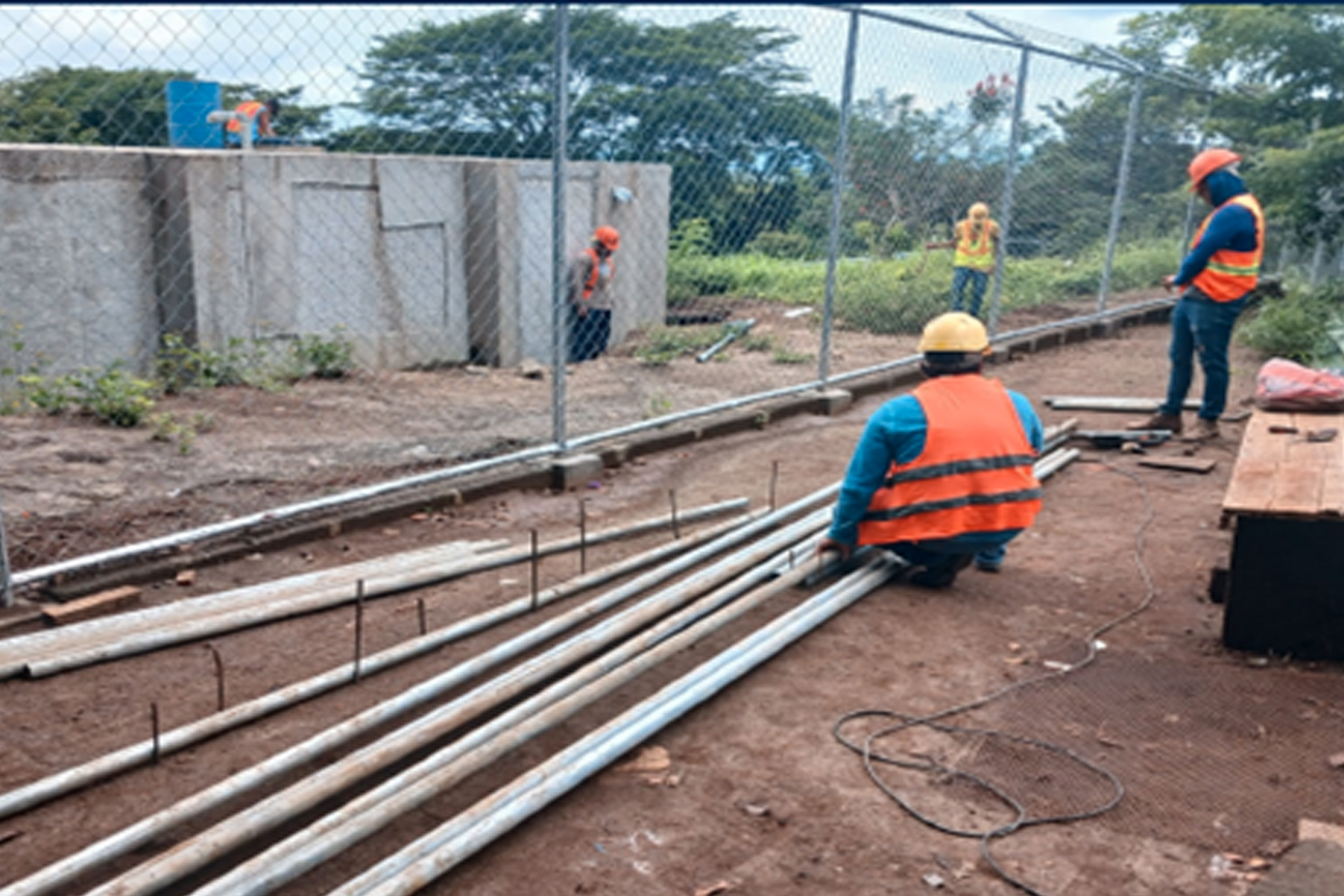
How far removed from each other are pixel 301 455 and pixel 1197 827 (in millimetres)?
5428

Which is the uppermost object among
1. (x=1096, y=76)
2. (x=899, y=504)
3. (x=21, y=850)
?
(x=1096, y=76)

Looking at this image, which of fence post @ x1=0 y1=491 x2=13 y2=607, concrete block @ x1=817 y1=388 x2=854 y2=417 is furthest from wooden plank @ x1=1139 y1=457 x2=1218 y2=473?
fence post @ x1=0 y1=491 x2=13 y2=607

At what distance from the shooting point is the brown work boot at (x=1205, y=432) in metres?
8.31

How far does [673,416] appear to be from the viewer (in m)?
7.53

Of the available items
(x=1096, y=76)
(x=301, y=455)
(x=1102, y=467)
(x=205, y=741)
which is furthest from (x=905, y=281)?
(x=205, y=741)

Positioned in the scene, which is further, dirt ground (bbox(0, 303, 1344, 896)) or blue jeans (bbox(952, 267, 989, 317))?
blue jeans (bbox(952, 267, 989, 317))

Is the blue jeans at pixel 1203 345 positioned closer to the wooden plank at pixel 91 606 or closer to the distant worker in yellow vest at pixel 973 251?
the distant worker in yellow vest at pixel 973 251

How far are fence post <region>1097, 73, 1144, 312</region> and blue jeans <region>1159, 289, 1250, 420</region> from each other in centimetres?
472

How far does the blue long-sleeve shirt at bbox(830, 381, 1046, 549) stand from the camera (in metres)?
4.80

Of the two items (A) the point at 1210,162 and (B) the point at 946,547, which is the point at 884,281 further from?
(B) the point at 946,547

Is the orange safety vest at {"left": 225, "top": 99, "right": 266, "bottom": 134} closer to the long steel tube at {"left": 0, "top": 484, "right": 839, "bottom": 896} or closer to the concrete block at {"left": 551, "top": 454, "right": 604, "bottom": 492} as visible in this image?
the concrete block at {"left": 551, "top": 454, "right": 604, "bottom": 492}

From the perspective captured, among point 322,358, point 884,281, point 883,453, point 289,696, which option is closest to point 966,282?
point 884,281

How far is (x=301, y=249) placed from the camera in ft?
37.7

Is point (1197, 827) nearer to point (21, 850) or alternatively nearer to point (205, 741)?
point (205, 741)
